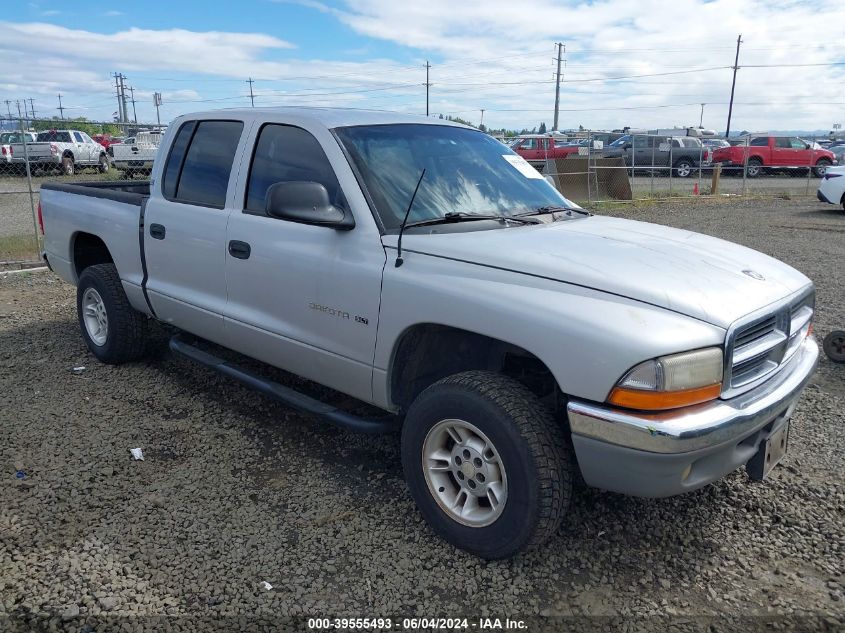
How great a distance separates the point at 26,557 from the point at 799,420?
172 inches

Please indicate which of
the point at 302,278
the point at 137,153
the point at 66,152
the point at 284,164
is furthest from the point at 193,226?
the point at 66,152

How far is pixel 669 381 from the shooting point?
2.52 m

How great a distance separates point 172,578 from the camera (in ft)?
9.73

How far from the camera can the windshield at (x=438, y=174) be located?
3.53m

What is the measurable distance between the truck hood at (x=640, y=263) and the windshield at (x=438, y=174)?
0.26 m

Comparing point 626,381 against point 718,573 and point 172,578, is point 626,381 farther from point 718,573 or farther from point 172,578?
point 172,578

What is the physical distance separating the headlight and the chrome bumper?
0.04 metres

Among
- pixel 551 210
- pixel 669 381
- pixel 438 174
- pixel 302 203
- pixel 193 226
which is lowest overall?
pixel 669 381

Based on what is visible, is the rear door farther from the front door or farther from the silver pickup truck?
the front door

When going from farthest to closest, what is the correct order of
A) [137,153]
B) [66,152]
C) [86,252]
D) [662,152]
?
[662,152]
[66,152]
[137,153]
[86,252]

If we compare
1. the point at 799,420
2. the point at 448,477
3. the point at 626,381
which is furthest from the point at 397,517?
the point at 799,420

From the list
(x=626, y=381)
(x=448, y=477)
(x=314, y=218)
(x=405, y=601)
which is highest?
(x=314, y=218)

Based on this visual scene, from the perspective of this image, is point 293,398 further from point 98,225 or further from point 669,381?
point 98,225

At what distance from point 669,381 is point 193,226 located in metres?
3.03
